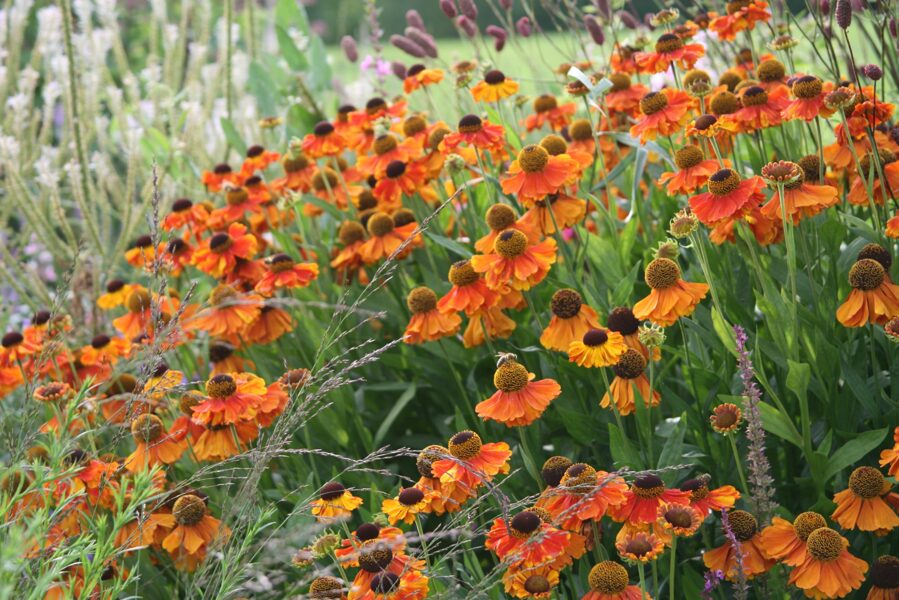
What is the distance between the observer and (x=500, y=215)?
1.87 metres

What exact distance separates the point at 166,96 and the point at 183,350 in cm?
141

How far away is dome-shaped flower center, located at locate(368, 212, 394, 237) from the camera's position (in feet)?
7.14

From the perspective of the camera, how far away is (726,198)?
1590 millimetres

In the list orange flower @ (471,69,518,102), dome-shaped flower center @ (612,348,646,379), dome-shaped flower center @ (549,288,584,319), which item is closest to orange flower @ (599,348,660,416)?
dome-shaped flower center @ (612,348,646,379)

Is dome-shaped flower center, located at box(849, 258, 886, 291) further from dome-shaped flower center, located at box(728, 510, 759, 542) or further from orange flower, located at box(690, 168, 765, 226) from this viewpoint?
dome-shaped flower center, located at box(728, 510, 759, 542)

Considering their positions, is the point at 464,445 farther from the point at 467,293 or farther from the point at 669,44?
the point at 669,44

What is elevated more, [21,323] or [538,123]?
[538,123]

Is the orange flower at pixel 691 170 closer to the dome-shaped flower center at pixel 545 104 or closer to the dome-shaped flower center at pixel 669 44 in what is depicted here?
the dome-shaped flower center at pixel 669 44

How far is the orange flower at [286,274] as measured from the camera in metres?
2.05

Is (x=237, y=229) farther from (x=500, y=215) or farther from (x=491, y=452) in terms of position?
(x=491, y=452)

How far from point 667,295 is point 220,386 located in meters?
0.72

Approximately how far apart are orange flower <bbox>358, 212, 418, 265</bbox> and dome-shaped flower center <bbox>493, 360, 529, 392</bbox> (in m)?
0.67

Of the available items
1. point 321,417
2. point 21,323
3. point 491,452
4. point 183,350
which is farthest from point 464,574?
point 21,323

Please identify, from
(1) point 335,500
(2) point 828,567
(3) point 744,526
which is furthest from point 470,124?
(2) point 828,567
